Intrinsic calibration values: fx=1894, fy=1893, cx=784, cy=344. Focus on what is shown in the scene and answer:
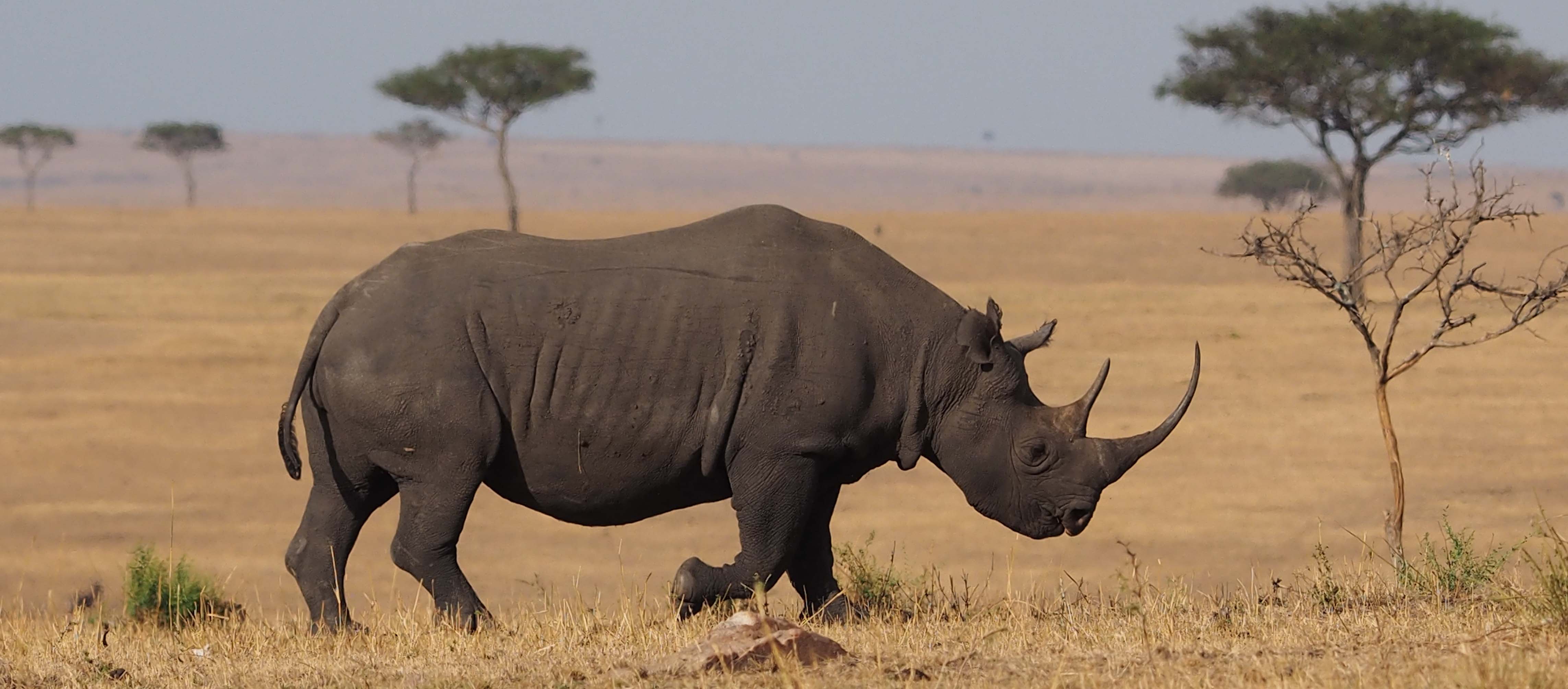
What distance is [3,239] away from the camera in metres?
47.2

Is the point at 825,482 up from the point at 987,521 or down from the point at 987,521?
up

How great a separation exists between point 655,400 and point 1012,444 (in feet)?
4.89

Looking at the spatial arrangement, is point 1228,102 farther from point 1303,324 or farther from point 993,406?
point 993,406

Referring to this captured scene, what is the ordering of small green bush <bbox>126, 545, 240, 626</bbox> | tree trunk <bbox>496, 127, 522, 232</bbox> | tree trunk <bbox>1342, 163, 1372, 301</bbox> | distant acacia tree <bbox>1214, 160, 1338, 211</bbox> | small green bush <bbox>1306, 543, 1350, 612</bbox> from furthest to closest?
distant acacia tree <bbox>1214, 160, 1338, 211</bbox> < tree trunk <bbox>496, 127, 522, 232</bbox> < tree trunk <bbox>1342, 163, 1372, 301</bbox> < small green bush <bbox>126, 545, 240, 626</bbox> < small green bush <bbox>1306, 543, 1350, 612</bbox>

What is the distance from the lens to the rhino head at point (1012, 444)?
25.0 ft

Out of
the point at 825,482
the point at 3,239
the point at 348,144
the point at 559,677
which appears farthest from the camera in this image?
the point at 348,144

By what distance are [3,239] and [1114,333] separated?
3162 cm

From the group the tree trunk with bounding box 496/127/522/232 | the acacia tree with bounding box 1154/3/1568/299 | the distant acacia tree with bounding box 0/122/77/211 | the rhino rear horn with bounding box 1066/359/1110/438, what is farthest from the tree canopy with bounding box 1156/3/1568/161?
the distant acacia tree with bounding box 0/122/77/211

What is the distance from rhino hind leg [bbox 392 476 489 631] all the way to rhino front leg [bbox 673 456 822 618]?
33.2 inches

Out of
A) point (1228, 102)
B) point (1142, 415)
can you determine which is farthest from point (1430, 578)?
point (1228, 102)

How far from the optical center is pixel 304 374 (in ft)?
24.1

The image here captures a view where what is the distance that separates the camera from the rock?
573 cm

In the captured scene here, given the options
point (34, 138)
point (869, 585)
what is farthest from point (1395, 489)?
point (34, 138)

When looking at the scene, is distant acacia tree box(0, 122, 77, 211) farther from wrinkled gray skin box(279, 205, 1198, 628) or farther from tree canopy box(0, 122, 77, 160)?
wrinkled gray skin box(279, 205, 1198, 628)
